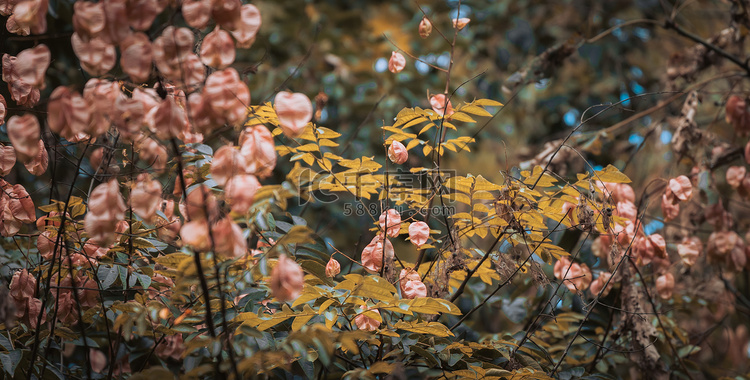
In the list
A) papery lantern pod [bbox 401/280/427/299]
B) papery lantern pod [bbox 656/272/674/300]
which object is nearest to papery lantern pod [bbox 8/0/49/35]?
papery lantern pod [bbox 401/280/427/299]

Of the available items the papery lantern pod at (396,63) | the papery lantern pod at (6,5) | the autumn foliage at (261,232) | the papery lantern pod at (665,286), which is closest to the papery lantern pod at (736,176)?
the autumn foliage at (261,232)

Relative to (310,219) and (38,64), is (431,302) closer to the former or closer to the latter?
(38,64)

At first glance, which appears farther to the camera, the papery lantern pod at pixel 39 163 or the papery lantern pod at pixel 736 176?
the papery lantern pod at pixel 736 176

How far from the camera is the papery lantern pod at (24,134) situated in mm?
753

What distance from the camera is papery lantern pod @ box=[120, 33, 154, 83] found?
2.30ft

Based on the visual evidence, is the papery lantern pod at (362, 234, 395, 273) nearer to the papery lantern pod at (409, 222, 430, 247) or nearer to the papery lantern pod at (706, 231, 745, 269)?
the papery lantern pod at (409, 222, 430, 247)

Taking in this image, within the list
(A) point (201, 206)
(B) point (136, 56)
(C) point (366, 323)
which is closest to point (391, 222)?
(C) point (366, 323)

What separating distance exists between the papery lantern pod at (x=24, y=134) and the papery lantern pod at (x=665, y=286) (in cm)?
154

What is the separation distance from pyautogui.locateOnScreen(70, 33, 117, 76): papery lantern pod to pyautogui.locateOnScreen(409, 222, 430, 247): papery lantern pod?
64 centimetres

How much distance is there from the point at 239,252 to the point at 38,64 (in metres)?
0.41

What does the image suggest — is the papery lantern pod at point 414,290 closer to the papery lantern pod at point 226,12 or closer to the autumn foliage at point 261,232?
the autumn foliage at point 261,232

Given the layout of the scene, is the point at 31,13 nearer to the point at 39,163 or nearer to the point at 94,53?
the point at 94,53

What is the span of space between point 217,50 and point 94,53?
165 millimetres

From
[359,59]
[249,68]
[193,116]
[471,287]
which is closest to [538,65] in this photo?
[471,287]
